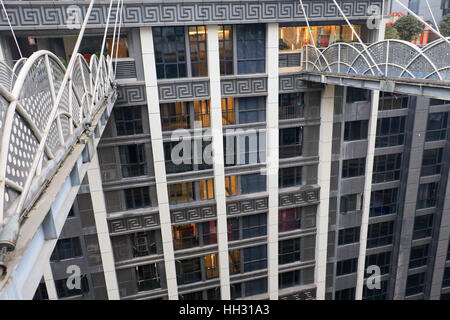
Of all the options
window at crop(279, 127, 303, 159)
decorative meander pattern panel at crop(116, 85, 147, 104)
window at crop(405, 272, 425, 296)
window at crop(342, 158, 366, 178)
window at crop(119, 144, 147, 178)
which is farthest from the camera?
window at crop(405, 272, 425, 296)

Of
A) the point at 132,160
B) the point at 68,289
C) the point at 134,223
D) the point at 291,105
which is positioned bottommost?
the point at 68,289

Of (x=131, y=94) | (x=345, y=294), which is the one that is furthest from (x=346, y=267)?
(x=131, y=94)

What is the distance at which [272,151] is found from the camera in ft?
47.8

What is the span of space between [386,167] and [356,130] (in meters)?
3.65

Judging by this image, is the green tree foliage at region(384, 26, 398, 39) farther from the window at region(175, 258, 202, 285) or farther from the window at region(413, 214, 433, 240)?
the window at region(175, 258, 202, 285)

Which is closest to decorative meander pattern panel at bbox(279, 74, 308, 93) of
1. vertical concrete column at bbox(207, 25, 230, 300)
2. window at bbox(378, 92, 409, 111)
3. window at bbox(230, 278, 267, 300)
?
vertical concrete column at bbox(207, 25, 230, 300)

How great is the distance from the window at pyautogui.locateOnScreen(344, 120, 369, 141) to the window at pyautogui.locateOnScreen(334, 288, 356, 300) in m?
9.27

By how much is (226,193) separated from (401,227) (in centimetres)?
1113

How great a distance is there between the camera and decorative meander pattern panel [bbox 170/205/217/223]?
1459 centimetres

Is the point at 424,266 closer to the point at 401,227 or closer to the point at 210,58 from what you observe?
the point at 401,227

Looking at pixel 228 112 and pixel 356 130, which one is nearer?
pixel 228 112

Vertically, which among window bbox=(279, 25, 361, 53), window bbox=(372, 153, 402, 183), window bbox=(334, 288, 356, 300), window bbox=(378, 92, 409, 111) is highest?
window bbox=(279, 25, 361, 53)

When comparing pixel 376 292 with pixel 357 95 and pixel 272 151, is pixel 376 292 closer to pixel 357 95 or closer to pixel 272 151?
pixel 272 151
